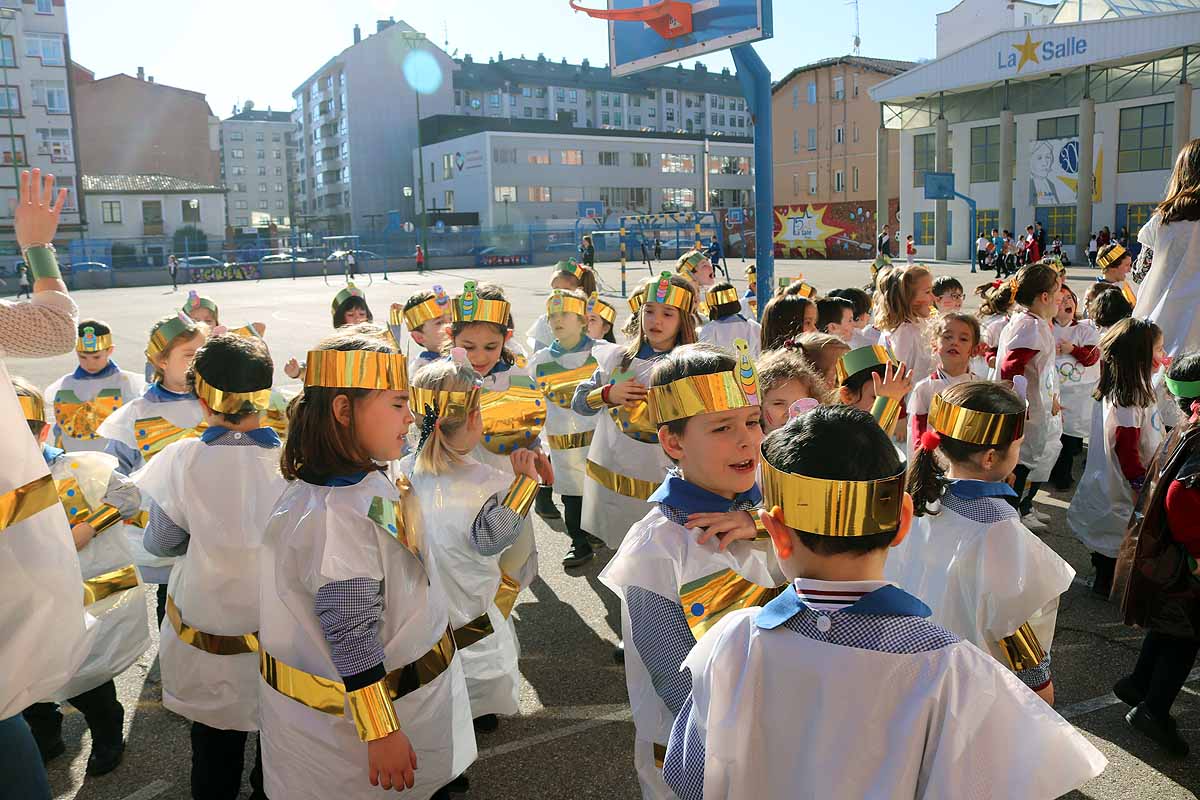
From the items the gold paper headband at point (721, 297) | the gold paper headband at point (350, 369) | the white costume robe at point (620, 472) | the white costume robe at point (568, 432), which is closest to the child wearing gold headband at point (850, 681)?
the gold paper headband at point (350, 369)

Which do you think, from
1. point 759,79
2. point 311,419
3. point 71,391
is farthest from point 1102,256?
point 71,391

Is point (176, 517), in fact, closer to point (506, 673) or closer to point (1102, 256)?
point (506, 673)

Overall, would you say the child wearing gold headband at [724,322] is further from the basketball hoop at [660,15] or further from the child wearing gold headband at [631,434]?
the basketball hoop at [660,15]

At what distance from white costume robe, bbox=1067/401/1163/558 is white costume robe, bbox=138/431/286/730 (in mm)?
4392

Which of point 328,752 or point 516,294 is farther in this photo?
point 516,294

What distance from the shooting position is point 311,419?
253 centimetres

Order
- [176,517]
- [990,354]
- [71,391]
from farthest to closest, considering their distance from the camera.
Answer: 1. [990,354]
2. [71,391]
3. [176,517]

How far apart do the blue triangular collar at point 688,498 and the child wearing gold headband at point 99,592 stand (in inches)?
88.7

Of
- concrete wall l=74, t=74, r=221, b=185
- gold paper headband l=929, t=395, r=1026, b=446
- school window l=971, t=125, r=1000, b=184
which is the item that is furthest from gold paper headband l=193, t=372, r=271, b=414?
concrete wall l=74, t=74, r=221, b=185

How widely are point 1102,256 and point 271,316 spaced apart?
21.5 m

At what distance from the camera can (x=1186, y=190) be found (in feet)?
17.4

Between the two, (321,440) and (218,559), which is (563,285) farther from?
(321,440)

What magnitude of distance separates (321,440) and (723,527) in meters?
1.13

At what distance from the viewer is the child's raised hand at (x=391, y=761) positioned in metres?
2.37
